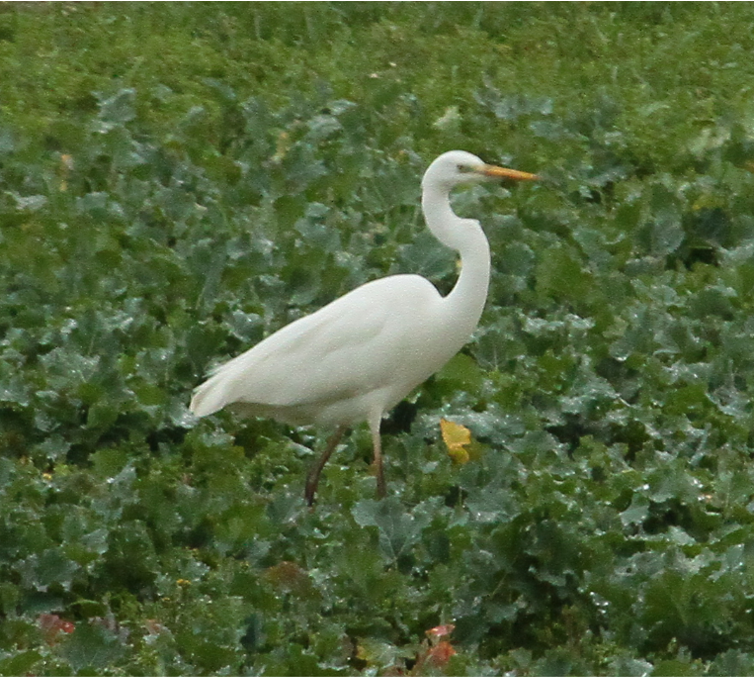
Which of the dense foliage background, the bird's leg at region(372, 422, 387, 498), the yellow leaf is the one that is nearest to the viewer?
the dense foliage background

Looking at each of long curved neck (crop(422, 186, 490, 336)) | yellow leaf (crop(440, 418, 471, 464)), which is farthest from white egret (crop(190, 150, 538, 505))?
yellow leaf (crop(440, 418, 471, 464))

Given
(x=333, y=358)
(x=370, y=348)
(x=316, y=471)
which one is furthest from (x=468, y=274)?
(x=316, y=471)

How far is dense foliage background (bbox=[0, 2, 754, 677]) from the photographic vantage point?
4543 mm

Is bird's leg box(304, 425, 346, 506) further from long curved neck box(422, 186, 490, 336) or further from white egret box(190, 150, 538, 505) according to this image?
long curved neck box(422, 186, 490, 336)

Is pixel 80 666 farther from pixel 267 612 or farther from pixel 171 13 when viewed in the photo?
pixel 171 13

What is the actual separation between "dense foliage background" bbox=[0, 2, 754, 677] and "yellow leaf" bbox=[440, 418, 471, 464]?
0.04 m

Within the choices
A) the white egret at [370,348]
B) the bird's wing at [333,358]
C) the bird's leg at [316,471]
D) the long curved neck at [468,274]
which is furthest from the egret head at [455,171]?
the bird's leg at [316,471]

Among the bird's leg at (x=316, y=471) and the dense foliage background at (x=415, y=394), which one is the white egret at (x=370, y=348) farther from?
the dense foliage background at (x=415, y=394)

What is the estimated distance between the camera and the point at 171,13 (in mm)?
11195

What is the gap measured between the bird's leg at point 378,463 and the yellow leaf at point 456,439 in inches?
8.7

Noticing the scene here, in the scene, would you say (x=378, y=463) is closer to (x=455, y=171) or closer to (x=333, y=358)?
(x=333, y=358)

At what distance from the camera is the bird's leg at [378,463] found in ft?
17.7

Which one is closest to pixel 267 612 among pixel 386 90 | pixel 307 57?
pixel 386 90

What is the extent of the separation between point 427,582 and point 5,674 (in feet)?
4.18
